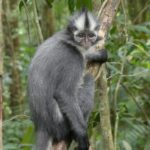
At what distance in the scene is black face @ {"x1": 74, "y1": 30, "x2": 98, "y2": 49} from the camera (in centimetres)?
347

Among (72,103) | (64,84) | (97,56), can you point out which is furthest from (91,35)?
(72,103)

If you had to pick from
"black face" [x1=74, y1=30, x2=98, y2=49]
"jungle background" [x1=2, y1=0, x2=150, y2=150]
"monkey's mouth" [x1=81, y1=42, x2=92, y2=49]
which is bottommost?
"jungle background" [x1=2, y1=0, x2=150, y2=150]

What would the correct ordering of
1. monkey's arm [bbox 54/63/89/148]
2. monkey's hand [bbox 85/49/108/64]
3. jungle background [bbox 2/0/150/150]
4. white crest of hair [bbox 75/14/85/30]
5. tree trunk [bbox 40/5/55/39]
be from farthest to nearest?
tree trunk [bbox 40/5/55/39]
jungle background [bbox 2/0/150/150]
white crest of hair [bbox 75/14/85/30]
monkey's hand [bbox 85/49/108/64]
monkey's arm [bbox 54/63/89/148]

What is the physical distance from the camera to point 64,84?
3.38 m

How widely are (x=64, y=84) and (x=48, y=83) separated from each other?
122 mm

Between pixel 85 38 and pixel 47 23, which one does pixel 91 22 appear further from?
pixel 47 23

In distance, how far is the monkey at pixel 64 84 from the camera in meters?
3.28

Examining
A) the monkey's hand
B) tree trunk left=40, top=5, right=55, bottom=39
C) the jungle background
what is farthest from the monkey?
tree trunk left=40, top=5, right=55, bottom=39

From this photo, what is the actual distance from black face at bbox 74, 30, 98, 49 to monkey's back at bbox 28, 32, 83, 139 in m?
0.14

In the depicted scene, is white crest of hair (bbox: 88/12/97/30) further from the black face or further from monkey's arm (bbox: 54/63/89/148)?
monkey's arm (bbox: 54/63/89/148)

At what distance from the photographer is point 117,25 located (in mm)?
4539

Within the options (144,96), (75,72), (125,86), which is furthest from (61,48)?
(144,96)

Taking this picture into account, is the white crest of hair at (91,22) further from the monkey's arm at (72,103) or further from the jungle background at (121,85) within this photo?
the monkey's arm at (72,103)

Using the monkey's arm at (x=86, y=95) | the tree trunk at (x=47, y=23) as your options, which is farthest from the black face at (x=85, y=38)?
the tree trunk at (x=47, y=23)
